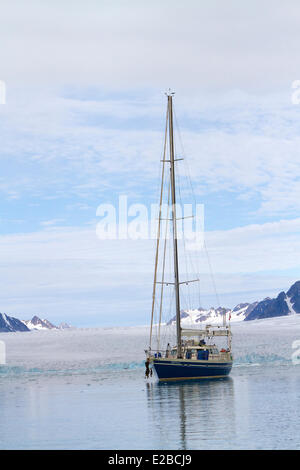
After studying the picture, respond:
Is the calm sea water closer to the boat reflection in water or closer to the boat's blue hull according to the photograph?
the boat reflection in water

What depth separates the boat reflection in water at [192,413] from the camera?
3111 centimetres

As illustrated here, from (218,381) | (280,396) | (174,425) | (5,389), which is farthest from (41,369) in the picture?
(174,425)

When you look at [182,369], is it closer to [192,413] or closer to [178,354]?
[178,354]

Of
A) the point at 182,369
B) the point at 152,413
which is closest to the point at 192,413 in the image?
the point at 152,413

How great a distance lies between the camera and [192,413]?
132 ft

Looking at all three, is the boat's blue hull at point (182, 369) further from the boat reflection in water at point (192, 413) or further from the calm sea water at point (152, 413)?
the calm sea water at point (152, 413)

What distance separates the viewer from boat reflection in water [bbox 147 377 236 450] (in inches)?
1225

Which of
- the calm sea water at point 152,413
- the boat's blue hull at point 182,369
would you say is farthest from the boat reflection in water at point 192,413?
the boat's blue hull at point 182,369

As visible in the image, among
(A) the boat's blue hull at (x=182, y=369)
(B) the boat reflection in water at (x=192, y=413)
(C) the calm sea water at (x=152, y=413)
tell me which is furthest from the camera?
(A) the boat's blue hull at (x=182, y=369)

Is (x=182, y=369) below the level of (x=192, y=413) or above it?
above

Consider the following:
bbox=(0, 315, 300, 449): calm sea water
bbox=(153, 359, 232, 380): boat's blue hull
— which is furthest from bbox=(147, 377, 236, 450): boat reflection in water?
bbox=(153, 359, 232, 380): boat's blue hull

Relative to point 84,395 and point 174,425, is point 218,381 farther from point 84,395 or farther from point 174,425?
point 174,425

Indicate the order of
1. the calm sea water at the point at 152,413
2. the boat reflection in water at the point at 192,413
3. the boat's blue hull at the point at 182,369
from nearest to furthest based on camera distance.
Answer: the boat reflection in water at the point at 192,413, the calm sea water at the point at 152,413, the boat's blue hull at the point at 182,369
